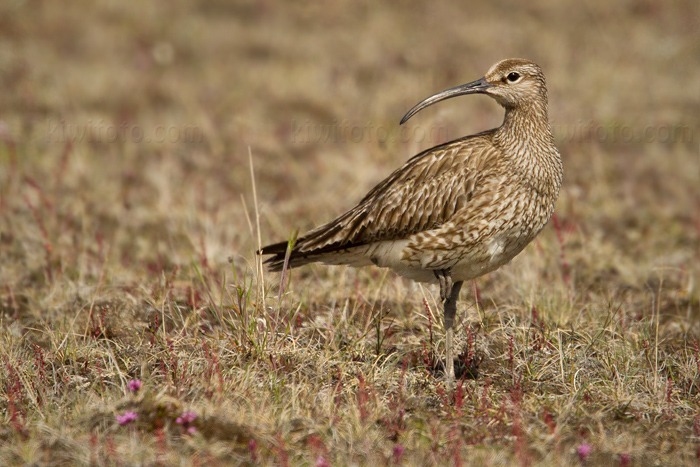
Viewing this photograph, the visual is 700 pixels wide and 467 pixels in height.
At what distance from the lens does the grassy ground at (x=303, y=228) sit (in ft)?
13.6

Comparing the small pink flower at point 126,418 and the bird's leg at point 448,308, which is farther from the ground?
the bird's leg at point 448,308

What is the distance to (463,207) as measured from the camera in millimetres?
4785

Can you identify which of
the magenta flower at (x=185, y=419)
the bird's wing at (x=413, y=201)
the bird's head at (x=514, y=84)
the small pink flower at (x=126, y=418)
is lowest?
the small pink flower at (x=126, y=418)

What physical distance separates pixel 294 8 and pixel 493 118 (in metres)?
6.18

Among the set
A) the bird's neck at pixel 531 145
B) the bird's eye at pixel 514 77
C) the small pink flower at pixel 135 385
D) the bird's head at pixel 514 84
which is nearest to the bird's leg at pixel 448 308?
the bird's neck at pixel 531 145

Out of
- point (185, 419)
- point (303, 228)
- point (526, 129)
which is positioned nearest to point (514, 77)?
point (526, 129)

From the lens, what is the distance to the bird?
4.72 meters

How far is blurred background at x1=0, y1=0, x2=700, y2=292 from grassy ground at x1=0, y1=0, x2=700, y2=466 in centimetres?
5

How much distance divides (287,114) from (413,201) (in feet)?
20.5

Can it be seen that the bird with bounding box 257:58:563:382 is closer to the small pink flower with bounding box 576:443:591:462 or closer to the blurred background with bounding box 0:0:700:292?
the small pink flower with bounding box 576:443:591:462

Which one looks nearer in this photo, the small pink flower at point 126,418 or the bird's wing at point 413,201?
the small pink flower at point 126,418

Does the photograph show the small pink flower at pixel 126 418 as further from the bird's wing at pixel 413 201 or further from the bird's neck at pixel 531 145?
the bird's neck at pixel 531 145

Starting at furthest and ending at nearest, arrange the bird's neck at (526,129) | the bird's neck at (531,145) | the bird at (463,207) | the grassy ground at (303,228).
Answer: the bird's neck at (526,129), the bird's neck at (531,145), the bird at (463,207), the grassy ground at (303,228)

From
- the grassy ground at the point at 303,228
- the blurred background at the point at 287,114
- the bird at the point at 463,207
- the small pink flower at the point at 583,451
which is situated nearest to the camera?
the small pink flower at the point at 583,451
